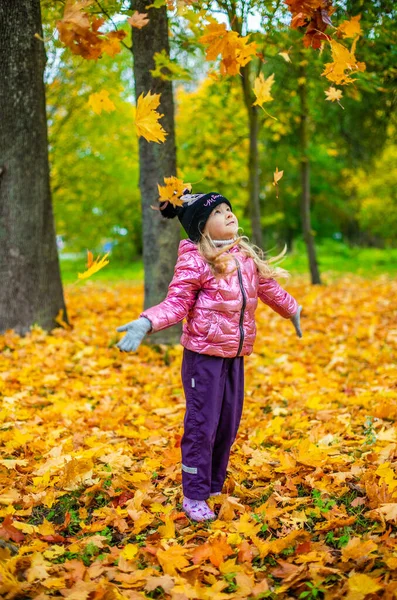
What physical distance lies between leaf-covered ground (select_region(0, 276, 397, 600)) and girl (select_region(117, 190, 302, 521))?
0.32 meters

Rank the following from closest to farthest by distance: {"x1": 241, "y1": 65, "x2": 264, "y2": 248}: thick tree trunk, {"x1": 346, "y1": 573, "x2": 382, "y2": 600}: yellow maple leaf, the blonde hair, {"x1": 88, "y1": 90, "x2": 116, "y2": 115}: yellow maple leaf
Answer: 1. {"x1": 346, "y1": 573, "x2": 382, "y2": 600}: yellow maple leaf
2. the blonde hair
3. {"x1": 88, "y1": 90, "x2": 116, "y2": 115}: yellow maple leaf
4. {"x1": 241, "y1": 65, "x2": 264, "y2": 248}: thick tree trunk

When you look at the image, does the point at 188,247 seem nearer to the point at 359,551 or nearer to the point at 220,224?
the point at 220,224

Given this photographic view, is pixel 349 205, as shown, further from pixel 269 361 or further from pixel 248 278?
pixel 248 278

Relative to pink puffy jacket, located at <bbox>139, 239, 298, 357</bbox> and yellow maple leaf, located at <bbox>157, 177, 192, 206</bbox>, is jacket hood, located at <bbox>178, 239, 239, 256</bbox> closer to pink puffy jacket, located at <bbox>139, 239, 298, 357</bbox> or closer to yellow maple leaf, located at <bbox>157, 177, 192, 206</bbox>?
pink puffy jacket, located at <bbox>139, 239, 298, 357</bbox>

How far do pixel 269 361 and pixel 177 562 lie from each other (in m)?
3.69

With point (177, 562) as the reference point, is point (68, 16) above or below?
above

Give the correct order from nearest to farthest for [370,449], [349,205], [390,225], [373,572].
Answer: [373,572], [370,449], [390,225], [349,205]

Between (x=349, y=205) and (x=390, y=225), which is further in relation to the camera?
(x=349, y=205)

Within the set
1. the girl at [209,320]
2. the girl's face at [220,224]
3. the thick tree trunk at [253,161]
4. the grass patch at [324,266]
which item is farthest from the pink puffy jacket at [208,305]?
the grass patch at [324,266]

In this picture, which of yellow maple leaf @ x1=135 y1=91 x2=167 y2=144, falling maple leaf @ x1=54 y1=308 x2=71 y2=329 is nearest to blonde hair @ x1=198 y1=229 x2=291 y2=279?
yellow maple leaf @ x1=135 y1=91 x2=167 y2=144

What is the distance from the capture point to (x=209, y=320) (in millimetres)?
2719

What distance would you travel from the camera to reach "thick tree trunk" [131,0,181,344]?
5480 millimetres

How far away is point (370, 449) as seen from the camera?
137 inches

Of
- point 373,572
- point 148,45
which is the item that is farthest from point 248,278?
point 148,45
